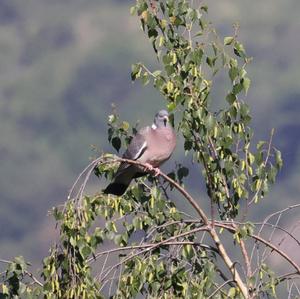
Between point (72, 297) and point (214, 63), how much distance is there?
163cm

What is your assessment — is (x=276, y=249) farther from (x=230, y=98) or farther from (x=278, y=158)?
(x=230, y=98)

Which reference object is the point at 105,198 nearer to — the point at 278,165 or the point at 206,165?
the point at 206,165

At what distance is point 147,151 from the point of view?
7.61 meters

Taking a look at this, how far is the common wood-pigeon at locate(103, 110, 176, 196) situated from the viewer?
7.12 metres

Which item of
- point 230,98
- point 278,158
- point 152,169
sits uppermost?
point 152,169

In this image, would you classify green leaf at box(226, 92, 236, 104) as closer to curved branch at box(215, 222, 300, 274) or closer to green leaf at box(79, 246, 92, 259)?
curved branch at box(215, 222, 300, 274)

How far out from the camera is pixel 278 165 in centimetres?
636

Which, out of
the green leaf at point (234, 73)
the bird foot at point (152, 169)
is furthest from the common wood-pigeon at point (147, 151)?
the green leaf at point (234, 73)

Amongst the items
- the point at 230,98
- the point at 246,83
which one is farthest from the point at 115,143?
the point at 246,83

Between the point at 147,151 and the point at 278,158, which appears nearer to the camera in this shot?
the point at 278,158

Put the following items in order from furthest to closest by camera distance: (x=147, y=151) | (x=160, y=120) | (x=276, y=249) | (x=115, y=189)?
1. (x=160, y=120)
2. (x=147, y=151)
3. (x=115, y=189)
4. (x=276, y=249)

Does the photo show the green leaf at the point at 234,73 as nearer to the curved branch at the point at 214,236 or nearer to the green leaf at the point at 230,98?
the green leaf at the point at 230,98

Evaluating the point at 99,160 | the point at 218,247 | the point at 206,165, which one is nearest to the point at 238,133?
the point at 206,165

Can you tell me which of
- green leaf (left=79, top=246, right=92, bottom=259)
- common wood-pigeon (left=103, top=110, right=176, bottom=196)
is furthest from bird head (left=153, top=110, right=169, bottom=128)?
green leaf (left=79, top=246, right=92, bottom=259)
